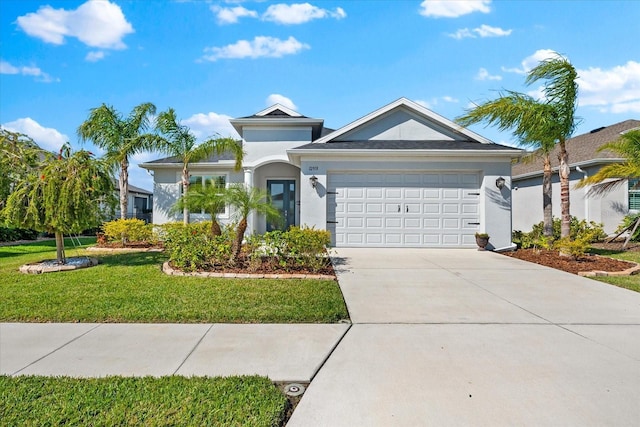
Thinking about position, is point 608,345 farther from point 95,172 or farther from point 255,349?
point 95,172

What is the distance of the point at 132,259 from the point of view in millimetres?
9539

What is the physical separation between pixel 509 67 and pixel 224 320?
11.9m

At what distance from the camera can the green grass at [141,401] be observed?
2.35 metres

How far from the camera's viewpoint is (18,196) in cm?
738

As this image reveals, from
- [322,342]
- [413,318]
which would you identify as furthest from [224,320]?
[413,318]

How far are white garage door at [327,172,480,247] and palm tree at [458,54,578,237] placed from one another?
2.53 m

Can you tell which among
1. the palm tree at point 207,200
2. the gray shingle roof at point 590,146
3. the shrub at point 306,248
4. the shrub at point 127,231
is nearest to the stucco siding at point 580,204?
the gray shingle roof at point 590,146

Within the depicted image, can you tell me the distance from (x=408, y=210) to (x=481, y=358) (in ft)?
27.8

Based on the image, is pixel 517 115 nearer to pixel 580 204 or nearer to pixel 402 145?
pixel 402 145

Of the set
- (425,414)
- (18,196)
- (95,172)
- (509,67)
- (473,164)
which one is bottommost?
(425,414)

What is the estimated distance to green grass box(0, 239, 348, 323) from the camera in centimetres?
457

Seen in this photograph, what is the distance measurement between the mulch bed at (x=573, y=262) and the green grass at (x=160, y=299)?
20.3 ft

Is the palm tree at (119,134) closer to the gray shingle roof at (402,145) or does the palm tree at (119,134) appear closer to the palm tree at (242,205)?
the gray shingle roof at (402,145)

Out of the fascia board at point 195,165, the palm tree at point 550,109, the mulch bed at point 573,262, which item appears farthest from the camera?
the fascia board at point 195,165
